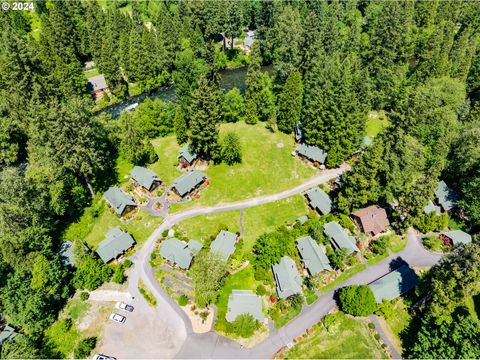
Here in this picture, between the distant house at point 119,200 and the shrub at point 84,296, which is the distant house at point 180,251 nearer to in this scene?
the distant house at point 119,200

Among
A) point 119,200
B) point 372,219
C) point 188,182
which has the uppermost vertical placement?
point 188,182

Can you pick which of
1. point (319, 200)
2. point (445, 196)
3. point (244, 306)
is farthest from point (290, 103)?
point (244, 306)

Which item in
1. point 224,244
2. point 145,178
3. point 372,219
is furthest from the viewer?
point 145,178

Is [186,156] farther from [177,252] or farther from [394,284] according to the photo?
[394,284]

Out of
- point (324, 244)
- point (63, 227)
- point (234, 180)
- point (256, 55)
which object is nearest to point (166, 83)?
point (256, 55)

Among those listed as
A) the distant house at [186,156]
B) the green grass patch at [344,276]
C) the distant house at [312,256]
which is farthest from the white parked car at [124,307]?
the distant house at [186,156]

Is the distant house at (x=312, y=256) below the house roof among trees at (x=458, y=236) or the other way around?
the other way around
